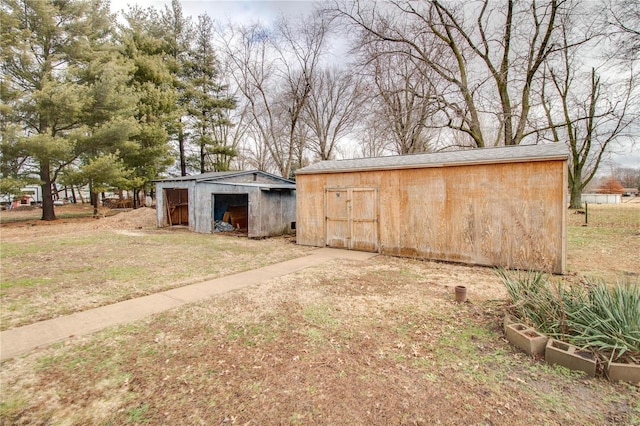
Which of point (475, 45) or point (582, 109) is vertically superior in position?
point (475, 45)

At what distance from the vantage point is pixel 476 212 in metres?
7.23

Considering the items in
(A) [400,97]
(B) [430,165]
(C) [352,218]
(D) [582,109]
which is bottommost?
(C) [352,218]

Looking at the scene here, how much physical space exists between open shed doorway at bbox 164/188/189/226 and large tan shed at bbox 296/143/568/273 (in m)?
8.72

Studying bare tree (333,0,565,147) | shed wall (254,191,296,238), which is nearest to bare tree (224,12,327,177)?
bare tree (333,0,565,147)

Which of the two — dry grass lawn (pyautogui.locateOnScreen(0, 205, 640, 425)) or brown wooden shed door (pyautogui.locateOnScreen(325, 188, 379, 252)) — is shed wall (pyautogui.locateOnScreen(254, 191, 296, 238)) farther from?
dry grass lawn (pyautogui.locateOnScreen(0, 205, 640, 425))

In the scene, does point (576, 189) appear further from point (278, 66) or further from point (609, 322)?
point (609, 322)

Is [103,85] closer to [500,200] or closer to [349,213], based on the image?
[349,213]

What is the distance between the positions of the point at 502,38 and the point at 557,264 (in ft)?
41.9

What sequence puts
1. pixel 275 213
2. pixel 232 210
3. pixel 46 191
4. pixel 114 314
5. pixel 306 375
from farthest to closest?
pixel 46 191
pixel 232 210
pixel 275 213
pixel 114 314
pixel 306 375

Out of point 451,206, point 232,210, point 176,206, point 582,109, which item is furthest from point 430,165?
point 582,109

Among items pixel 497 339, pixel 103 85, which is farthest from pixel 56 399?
pixel 103 85

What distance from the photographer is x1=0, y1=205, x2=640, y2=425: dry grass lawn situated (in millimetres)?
2301

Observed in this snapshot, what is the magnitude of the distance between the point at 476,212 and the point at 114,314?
7.13 meters

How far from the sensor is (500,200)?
6945 millimetres
